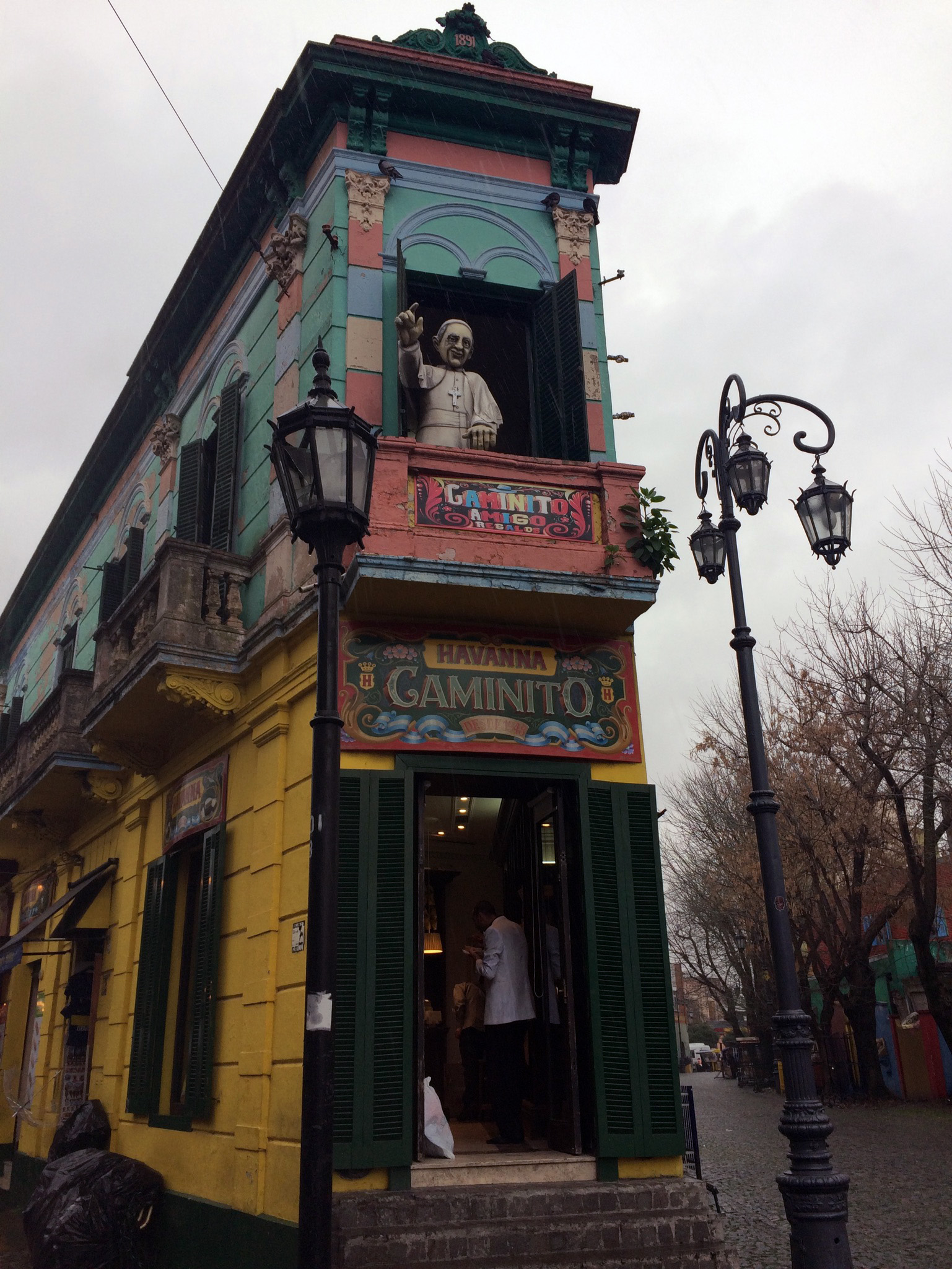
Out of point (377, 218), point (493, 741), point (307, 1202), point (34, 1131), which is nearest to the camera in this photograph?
point (307, 1202)

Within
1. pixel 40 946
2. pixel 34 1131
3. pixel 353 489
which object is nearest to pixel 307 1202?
pixel 353 489

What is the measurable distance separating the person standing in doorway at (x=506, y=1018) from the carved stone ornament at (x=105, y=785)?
6377mm

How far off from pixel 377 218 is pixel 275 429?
218 inches

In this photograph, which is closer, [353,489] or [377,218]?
[353,489]

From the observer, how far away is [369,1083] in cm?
752

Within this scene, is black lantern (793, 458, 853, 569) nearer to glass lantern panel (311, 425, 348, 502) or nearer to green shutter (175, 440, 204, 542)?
glass lantern panel (311, 425, 348, 502)

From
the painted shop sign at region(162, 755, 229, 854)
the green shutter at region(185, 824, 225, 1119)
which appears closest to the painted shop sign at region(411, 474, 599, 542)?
the painted shop sign at region(162, 755, 229, 854)

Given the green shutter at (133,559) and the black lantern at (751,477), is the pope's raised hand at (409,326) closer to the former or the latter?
the black lantern at (751,477)

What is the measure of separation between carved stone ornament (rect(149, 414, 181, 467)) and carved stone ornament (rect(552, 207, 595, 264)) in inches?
234

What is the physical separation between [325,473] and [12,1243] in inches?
418

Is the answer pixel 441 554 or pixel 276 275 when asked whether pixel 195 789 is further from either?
pixel 276 275

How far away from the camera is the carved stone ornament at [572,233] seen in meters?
10.9

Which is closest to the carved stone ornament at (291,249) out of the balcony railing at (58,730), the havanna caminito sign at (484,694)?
the havanna caminito sign at (484,694)

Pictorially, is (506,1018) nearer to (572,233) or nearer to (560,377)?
(560,377)
